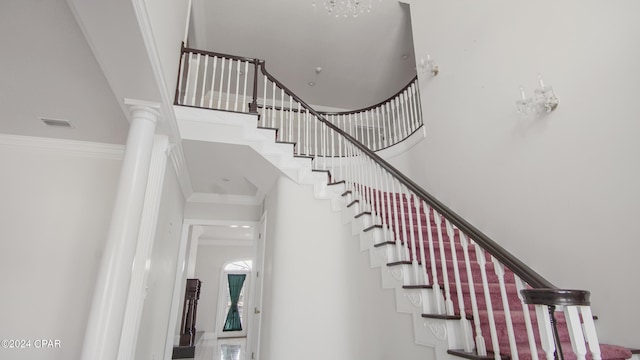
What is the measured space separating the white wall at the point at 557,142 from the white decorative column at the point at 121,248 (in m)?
3.31

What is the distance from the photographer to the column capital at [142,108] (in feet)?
8.15

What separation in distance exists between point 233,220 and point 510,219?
4289 mm

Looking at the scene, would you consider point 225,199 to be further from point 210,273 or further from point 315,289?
point 210,273

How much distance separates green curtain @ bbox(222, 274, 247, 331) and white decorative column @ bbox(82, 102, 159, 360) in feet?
31.3

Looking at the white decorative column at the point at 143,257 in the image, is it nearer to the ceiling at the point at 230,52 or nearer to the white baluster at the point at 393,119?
the ceiling at the point at 230,52

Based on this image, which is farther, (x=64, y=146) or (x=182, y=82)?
(x=182, y=82)

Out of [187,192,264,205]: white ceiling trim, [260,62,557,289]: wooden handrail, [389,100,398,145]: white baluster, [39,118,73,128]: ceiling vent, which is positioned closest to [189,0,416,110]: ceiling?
[389,100,398,145]: white baluster

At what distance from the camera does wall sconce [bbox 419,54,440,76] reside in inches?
169

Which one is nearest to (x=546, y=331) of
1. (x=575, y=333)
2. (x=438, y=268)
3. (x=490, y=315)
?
(x=575, y=333)

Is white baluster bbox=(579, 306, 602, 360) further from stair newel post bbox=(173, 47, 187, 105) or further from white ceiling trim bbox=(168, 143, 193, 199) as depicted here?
stair newel post bbox=(173, 47, 187, 105)

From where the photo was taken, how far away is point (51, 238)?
3.18 m

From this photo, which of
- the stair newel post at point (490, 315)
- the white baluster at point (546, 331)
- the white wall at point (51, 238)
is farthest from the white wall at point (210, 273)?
the white baluster at point (546, 331)

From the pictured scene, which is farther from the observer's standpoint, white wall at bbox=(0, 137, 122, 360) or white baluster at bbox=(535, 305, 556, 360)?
white wall at bbox=(0, 137, 122, 360)

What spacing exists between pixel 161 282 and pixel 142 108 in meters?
2.20
